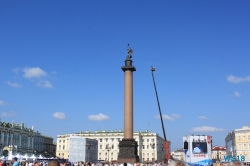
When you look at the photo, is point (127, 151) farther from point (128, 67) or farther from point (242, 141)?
point (242, 141)

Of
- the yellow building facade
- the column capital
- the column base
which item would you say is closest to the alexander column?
the column base

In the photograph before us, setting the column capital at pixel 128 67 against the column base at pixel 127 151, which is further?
the column capital at pixel 128 67

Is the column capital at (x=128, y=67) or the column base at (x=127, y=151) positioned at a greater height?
the column capital at (x=128, y=67)

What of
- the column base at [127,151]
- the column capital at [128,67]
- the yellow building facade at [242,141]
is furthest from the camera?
the yellow building facade at [242,141]

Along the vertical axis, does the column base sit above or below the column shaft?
below

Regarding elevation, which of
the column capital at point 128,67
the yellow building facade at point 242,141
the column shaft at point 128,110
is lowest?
the yellow building facade at point 242,141

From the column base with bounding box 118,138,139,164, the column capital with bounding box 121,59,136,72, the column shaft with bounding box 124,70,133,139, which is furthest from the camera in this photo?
the column capital with bounding box 121,59,136,72

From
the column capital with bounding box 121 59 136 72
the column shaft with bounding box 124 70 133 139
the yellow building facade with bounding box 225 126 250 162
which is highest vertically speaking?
the column capital with bounding box 121 59 136 72

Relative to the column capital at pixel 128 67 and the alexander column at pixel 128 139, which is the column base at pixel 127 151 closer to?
the alexander column at pixel 128 139

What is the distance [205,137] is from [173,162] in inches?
1058

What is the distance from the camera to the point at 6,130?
3637 inches

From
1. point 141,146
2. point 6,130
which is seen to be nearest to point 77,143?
point 6,130

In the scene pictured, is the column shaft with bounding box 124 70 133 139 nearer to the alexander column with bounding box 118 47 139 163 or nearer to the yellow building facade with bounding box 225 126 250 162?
the alexander column with bounding box 118 47 139 163

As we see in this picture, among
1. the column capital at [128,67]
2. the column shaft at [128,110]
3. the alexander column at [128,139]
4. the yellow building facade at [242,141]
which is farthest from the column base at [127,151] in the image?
the yellow building facade at [242,141]
